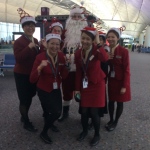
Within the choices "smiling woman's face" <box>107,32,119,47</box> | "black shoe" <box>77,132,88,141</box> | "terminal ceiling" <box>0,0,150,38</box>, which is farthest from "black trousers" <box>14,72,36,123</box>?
"terminal ceiling" <box>0,0,150,38</box>

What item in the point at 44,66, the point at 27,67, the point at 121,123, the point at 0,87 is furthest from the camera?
the point at 0,87

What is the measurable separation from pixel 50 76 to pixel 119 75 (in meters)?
1.09

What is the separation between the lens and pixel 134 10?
42.7 metres

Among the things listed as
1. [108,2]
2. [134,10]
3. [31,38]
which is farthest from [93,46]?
[134,10]

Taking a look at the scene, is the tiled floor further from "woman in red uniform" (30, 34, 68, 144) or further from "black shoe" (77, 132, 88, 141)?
"woman in red uniform" (30, 34, 68, 144)

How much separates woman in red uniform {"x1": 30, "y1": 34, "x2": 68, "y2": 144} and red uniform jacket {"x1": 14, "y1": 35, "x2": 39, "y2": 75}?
0.64ft

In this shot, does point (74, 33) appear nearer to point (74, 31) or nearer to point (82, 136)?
point (74, 31)

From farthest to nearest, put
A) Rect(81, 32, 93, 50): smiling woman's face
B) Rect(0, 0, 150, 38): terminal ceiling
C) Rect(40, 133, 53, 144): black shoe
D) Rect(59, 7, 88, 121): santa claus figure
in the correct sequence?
1. Rect(0, 0, 150, 38): terminal ceiling
2. Rect(59, 7, 88, 121): santa claus figure
3. Rect(40, 133, 53, 144): black shoe
4. Rect(81, 32, 93, 50): smiling woman's face

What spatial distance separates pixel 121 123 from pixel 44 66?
75.3 inches

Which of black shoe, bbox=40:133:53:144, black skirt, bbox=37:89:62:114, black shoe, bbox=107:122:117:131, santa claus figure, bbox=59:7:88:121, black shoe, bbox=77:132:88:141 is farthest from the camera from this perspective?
black shoe, bbox=107:122:117:131

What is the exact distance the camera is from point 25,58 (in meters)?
2.79

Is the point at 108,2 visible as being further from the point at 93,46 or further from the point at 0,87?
the point at 93,46

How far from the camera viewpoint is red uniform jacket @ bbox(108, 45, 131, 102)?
2996 millimetres

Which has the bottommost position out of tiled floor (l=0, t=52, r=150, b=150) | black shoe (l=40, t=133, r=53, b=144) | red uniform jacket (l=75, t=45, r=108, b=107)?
tiled floor (l=0, t=52, r=150, b=150)
